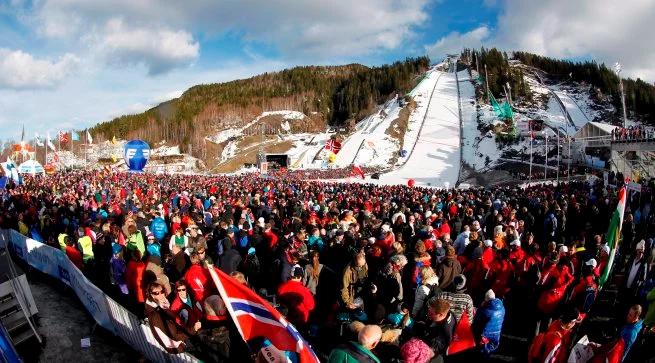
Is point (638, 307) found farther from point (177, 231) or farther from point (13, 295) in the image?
point (13, 295)

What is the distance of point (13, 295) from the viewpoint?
6.43m

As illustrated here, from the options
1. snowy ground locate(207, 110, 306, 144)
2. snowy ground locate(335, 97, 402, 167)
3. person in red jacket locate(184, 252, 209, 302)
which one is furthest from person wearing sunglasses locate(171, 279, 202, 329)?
snowy ground locate(207, 110, 306, 144)

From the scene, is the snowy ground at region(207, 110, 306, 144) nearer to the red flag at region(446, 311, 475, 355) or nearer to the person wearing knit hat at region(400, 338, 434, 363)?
the red flag at region(446, 311, 475, 355)

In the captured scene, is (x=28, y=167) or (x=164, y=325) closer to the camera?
(x=164, y=325)

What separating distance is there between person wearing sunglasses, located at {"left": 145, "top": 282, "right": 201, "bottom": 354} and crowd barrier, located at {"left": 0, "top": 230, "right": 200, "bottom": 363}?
156 millimetres

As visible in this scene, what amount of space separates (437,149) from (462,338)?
178ft

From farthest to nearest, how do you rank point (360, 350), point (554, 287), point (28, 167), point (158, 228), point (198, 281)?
point (28, 167)
point (158, 228)
point (554, 287)
point (198, 281)
point (360, 350)

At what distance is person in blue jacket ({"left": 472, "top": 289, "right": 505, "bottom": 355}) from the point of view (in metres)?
4.97

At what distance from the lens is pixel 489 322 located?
5.00 meters

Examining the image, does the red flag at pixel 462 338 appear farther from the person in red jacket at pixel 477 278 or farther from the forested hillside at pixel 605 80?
the forested hillside at pixel 605 80

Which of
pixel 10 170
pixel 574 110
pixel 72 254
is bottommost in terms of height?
pixel 72 254

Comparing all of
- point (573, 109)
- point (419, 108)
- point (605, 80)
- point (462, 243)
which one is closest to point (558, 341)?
point (462, 243)

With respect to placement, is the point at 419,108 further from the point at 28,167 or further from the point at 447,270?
the point at 447,270

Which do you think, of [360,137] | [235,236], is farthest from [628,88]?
[235,236]
